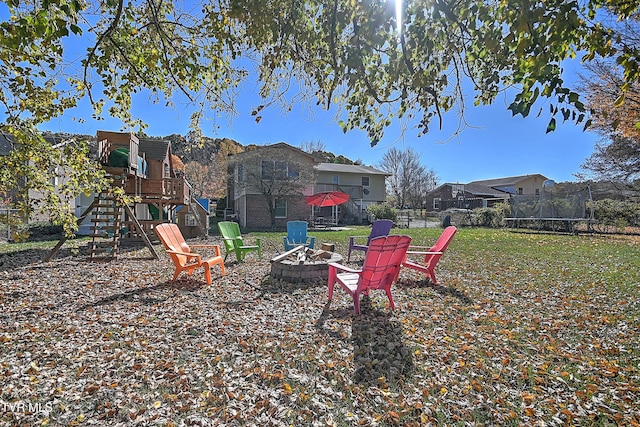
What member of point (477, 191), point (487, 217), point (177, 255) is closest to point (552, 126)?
point (177, 255)

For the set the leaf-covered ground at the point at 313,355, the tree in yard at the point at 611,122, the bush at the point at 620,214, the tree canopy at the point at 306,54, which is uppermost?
the tree in yard at the point at 611,122

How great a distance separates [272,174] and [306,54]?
1936 cm

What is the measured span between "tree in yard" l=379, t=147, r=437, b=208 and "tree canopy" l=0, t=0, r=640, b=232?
156 ft

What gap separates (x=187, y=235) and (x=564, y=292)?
15680 mm

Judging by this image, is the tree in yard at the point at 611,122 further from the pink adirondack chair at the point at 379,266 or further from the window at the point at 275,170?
the window at the point at 275,170

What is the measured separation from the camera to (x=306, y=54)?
3930 millimetres

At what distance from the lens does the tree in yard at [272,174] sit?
2298 centimetres

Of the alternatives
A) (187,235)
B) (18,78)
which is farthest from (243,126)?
(187,235)

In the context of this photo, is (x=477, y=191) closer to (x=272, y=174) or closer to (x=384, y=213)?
(x=384, y=213)

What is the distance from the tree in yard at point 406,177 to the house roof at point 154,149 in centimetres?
3896

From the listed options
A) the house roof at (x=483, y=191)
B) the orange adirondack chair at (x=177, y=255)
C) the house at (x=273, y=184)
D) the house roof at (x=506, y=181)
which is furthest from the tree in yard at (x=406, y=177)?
the orange adirondack chair at (x=177, y=255)

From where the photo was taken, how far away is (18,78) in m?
3.72

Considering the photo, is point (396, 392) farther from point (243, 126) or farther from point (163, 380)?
point (243, 126)

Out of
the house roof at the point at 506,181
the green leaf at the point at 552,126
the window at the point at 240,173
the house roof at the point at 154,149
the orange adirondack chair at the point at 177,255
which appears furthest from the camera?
the house roof at the point at 506,181
